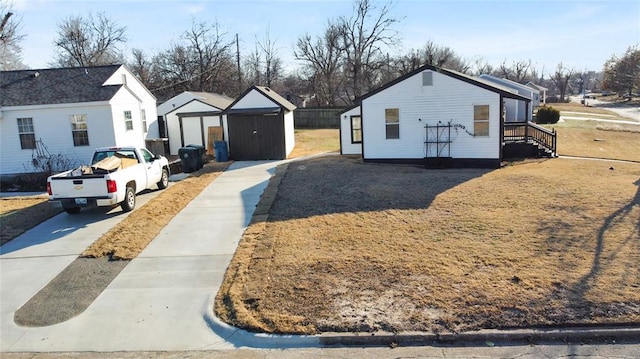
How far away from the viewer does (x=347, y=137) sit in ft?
77.4

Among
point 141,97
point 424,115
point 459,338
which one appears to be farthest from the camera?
point 141,97

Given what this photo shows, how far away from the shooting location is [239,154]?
23594mm

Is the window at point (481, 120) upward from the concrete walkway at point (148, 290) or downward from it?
upward

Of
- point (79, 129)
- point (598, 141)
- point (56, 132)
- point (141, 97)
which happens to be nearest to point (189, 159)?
point (79, 129)

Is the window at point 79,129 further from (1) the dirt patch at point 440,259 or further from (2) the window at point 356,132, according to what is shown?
(2) the window at point 356,132

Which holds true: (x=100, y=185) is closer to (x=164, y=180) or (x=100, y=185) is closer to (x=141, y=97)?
(x=164, y=180)

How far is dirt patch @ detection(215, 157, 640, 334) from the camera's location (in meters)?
6.44

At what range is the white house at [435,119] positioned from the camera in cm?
1852

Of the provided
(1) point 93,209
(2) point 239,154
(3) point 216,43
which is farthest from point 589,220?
(3) point 216,43

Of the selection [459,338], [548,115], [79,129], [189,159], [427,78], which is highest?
[427,78]

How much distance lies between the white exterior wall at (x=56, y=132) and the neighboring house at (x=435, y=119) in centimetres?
1125

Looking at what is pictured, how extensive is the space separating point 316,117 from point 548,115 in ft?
67.0

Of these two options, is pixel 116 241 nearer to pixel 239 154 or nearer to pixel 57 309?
pixel 57 309

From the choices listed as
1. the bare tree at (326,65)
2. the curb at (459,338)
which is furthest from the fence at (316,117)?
the curb at (459,338)
